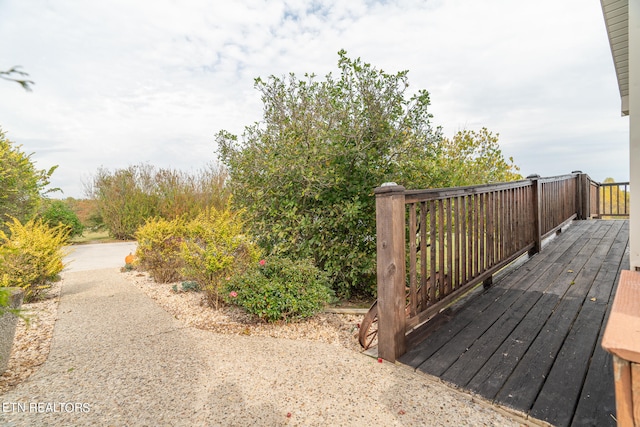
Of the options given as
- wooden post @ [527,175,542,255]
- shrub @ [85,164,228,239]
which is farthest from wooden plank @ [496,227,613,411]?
Answer: shrub @ [85,164,228,239]

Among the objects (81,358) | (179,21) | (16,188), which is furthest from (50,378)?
(16,188)

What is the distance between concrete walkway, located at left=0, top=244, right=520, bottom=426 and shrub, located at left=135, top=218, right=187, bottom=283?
7.56 feet

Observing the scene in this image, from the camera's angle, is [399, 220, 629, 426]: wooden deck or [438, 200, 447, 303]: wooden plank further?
[438, 200, 447, 303]: wooden plank

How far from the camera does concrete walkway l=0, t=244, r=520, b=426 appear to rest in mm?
1621

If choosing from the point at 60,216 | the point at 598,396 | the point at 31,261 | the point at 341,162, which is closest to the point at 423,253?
the point at 598,396

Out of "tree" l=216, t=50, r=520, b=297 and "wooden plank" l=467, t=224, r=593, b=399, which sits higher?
"tree" l=216, t=50, r=520, b=297

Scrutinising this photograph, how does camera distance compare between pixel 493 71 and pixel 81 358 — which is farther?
pixel 493 71

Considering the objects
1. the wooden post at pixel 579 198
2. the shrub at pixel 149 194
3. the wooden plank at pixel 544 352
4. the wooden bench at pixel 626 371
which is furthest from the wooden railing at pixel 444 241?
the shrub at pixel 149 194

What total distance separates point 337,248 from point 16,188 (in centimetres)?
824

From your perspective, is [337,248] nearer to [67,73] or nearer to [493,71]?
[67,73]

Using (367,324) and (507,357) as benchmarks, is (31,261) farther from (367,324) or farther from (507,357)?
(507,357)

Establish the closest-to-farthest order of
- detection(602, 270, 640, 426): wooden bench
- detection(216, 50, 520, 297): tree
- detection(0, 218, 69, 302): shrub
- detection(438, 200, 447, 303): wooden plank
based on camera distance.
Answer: detection(602, 270, 640, 426): wooden bench < detection(438, 200, 447, 303): wooden plank < detection(216, 50, 520, 297): tree < detection(0, 218, 69, 302): shrub

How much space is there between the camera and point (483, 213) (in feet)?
9.75

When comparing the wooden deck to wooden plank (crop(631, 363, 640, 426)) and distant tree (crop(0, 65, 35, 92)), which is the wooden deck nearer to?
wooden plank (crop(631, 363, 640, 426))
